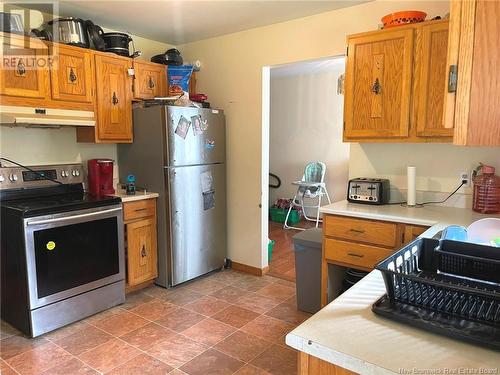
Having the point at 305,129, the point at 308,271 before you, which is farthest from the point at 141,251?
the point at 305,129

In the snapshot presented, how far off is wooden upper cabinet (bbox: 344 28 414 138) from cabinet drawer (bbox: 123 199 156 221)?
1.82 meters

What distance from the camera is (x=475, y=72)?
0.58 metres

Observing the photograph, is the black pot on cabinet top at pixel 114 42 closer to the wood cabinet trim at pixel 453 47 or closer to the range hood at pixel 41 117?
the range hood at pixel 41 117

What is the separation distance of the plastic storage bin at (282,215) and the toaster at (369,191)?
9.76ft

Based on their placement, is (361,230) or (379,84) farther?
(379,84)

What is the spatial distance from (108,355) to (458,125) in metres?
2.44

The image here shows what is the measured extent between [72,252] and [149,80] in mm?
1778

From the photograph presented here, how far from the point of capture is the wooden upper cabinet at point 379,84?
239cm

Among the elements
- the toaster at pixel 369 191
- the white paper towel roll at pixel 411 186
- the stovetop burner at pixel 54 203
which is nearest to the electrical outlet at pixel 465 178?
the white paper towel roll at pixel 411 186

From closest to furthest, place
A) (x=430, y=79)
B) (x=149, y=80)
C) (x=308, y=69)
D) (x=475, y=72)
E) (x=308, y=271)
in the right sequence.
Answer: (x=475, y=72)
(x=430, y=79)
(x=308, y=271)
(x=149, y=80)
(x=308, y=69)

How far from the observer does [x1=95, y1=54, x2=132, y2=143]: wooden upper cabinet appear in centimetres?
309

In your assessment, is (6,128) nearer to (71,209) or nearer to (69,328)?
(71,209)

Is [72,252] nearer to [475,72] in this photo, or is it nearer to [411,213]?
[411,213]

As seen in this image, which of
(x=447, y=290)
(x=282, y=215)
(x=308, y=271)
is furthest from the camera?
(x=282, y=215)
